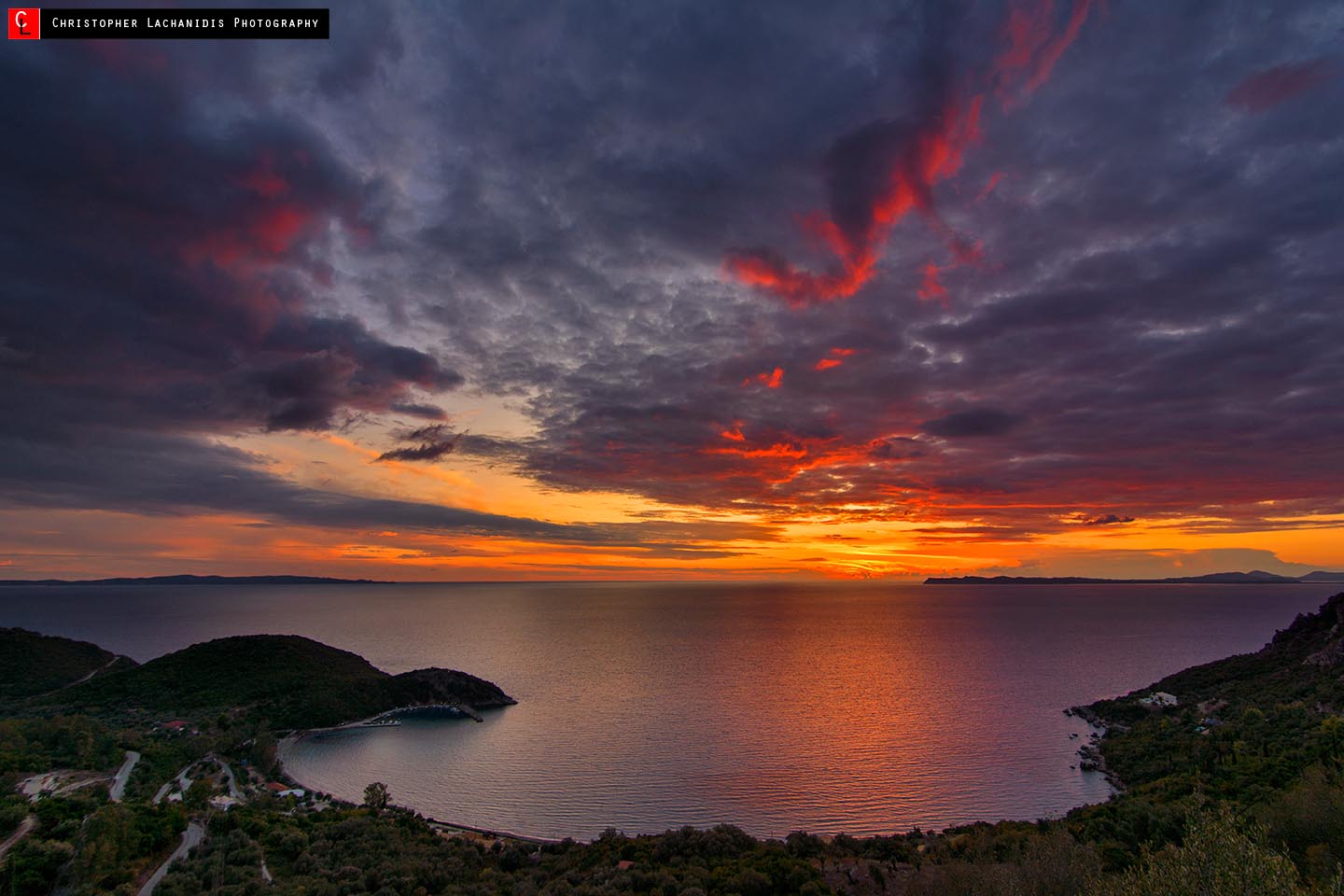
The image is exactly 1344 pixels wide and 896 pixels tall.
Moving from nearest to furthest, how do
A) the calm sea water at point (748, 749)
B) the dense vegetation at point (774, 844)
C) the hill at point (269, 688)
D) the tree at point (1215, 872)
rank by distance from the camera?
the tree at point (1215, 872) < the dense vegetation at point (774, 844) < the calm sea water at point (748, 749) < the hill at point (269, 688)

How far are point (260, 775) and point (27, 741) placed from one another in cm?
2318

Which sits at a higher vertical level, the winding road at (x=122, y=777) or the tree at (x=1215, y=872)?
the tree at (x=1215, y=872)

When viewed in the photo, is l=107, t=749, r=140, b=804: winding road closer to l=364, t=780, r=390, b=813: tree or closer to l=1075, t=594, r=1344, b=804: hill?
l=364, t=780, r=390, b=813: tree

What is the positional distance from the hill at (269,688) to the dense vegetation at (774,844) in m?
27.1

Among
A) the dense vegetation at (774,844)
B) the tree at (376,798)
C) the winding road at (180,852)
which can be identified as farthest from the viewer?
the tree at (376,798)

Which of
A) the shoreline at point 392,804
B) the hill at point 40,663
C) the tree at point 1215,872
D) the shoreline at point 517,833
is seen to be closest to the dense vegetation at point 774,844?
the tree at point 1215,872

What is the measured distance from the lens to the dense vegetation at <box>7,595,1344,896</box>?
97.6ft

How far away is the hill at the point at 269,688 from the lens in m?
106

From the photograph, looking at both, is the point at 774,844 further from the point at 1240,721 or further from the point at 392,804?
the point at 1240,721

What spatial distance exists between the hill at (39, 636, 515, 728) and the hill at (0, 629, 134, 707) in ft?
41.8

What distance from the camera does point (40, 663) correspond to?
13300 centimetres

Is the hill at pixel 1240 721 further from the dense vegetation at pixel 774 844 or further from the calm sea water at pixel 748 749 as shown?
the calm sea water at pixel 748 749

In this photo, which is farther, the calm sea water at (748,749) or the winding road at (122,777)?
the calm sea water at (748,749)

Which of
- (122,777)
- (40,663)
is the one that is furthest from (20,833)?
(40,663)
